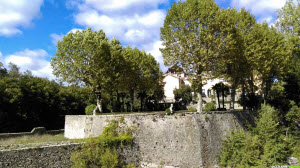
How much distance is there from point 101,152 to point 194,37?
42.6 feet

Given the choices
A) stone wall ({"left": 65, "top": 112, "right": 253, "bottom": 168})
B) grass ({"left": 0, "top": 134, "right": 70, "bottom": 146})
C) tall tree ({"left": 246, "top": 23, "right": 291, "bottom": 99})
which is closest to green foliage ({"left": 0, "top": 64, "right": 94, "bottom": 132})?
grass ({"left": 0, "top": 134, "right": 70, "bottom": 146})

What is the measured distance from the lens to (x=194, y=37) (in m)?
20.7

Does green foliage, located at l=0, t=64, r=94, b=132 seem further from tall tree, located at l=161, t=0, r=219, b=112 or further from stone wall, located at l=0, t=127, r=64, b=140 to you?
tall tree, located at l=161, t=0, r=219, b=112

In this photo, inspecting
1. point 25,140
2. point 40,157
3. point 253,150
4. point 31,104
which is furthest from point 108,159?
point 31,104

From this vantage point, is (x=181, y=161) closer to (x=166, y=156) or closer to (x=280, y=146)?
(x=166, y=156)

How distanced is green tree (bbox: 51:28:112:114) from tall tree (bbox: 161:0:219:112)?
899 cm

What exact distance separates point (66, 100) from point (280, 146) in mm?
31913

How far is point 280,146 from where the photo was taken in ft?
67.8

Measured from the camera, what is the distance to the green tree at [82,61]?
2659 cm

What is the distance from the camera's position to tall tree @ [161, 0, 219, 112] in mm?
20766

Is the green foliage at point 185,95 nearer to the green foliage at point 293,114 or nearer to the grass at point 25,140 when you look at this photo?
the green foliage at point 293,114

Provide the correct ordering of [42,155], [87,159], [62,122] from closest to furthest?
[42,155], [87,159], [62,122]

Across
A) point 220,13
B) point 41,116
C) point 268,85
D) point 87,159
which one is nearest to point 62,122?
point 41,116

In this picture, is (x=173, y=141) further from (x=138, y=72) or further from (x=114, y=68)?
(x=138, y=72)
